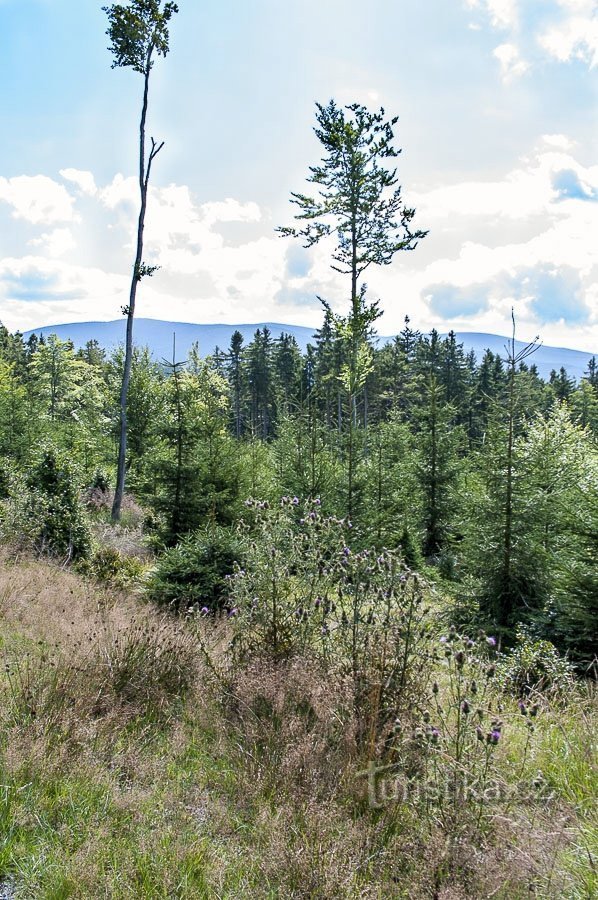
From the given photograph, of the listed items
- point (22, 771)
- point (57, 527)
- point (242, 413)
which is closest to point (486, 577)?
point (22, 771)

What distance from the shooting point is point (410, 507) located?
13.6m

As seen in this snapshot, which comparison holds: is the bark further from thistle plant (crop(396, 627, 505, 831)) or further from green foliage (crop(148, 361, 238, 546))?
thistle plant (crop(396, 627, 505, 831))

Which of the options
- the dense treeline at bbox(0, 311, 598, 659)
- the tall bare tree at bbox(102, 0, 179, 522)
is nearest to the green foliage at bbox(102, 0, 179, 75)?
the tall bare tree at bbox(102, 0, 179, 522)

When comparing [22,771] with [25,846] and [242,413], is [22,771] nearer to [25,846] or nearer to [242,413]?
[25,846]

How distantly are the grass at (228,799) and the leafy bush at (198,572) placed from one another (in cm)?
280

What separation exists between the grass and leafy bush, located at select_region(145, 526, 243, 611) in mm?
2804

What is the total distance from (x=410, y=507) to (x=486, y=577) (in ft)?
18.8

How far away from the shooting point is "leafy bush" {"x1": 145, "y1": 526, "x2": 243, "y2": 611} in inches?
276

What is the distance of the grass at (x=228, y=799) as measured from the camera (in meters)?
2.14

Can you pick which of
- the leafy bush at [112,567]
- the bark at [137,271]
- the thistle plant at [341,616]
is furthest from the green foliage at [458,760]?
the bark at [137,271]

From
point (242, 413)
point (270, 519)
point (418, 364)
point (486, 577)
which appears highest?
point (418, 364)

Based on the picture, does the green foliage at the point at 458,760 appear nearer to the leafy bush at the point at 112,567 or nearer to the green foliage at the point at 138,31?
the leafy bush at the point at 112,567

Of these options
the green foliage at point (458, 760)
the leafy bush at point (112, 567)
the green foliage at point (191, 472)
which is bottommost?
the leafy bush at point (112, 567)

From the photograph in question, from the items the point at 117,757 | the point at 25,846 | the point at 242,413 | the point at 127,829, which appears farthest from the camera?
the point at 242,413
